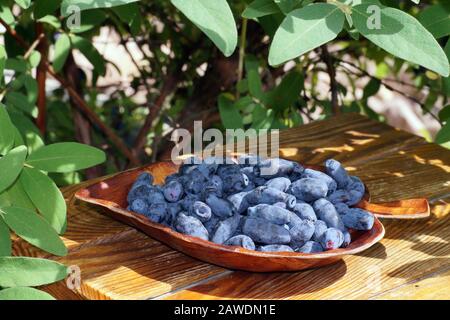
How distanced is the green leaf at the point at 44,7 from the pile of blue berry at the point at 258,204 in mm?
421

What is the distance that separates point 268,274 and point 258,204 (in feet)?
0.29

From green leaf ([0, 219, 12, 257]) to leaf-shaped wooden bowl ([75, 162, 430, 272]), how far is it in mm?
105

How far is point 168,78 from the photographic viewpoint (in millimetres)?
2195

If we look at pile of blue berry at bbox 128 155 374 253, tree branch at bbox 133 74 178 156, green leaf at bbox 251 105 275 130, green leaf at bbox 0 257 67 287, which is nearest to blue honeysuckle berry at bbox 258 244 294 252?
pile of blue berry at bbox 128 155 374 253

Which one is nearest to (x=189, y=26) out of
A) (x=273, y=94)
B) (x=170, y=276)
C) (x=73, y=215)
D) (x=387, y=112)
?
(x=273, y=94)

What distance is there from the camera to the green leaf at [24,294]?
0.97 meters

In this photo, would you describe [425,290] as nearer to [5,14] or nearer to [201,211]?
[201,211]

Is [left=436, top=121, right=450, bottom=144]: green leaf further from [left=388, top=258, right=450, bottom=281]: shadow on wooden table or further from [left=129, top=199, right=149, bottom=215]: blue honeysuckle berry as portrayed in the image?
[left=129, top=199, right=149, bottom=215]: blue honeysuckle berry

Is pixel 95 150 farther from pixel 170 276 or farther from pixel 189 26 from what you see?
pixel 189 26

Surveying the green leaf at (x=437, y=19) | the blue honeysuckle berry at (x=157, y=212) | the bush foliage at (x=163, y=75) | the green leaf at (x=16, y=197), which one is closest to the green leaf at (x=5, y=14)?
the bush foliage at (x=163, y=75)

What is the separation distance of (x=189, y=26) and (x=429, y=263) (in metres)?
1.18

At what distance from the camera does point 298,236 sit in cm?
100

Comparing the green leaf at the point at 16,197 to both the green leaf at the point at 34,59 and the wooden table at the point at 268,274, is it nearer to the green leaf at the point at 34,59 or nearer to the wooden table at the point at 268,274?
the wooden table at the point at 268,274

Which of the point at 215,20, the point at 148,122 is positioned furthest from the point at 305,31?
the point at 148,122
